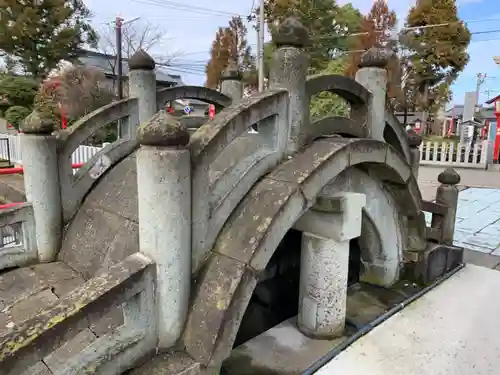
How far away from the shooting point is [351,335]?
3547 millimetres

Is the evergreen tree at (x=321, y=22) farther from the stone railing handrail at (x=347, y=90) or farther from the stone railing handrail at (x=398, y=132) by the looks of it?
the stone railing handrail at (x=347, y=90)

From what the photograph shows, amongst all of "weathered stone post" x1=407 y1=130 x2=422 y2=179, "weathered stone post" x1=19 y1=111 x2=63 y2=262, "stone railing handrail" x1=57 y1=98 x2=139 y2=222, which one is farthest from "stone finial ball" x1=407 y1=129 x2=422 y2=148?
"weathered stone post" x1=19 y1=111 x2=63 y2=262

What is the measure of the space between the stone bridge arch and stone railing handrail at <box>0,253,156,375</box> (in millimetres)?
318

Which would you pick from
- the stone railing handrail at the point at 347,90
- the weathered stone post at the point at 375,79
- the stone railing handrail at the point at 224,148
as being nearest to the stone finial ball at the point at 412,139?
the weathered stone post at the point at 375,79

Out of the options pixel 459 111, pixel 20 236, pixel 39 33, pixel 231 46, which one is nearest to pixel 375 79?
pixel 20 236

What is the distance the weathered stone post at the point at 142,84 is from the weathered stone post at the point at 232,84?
175cm

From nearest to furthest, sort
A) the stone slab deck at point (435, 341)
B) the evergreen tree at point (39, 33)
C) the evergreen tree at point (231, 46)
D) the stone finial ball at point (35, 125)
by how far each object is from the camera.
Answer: the stone slab deck at point (435, 341), the stone finial ball at point (35, 125), the evergreen tree at point (39, 33), the evergreen tree at point (231, 46)

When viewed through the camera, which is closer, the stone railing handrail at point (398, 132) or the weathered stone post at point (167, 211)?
the weathered stone post at point (167, 211)

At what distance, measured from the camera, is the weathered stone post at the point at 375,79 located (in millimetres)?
3875

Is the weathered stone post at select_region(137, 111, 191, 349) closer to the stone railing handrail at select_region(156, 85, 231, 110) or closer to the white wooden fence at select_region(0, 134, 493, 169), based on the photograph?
the stone railing handrail at select_region(156, 85, 231, 110)

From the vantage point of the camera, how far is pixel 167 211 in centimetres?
223

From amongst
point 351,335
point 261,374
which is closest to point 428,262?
point 351,335

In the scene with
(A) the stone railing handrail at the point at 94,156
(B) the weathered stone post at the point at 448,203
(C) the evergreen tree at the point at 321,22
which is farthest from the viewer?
(C) the evergreen tree at the point at 321,22

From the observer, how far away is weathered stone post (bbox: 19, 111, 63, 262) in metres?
3.52
